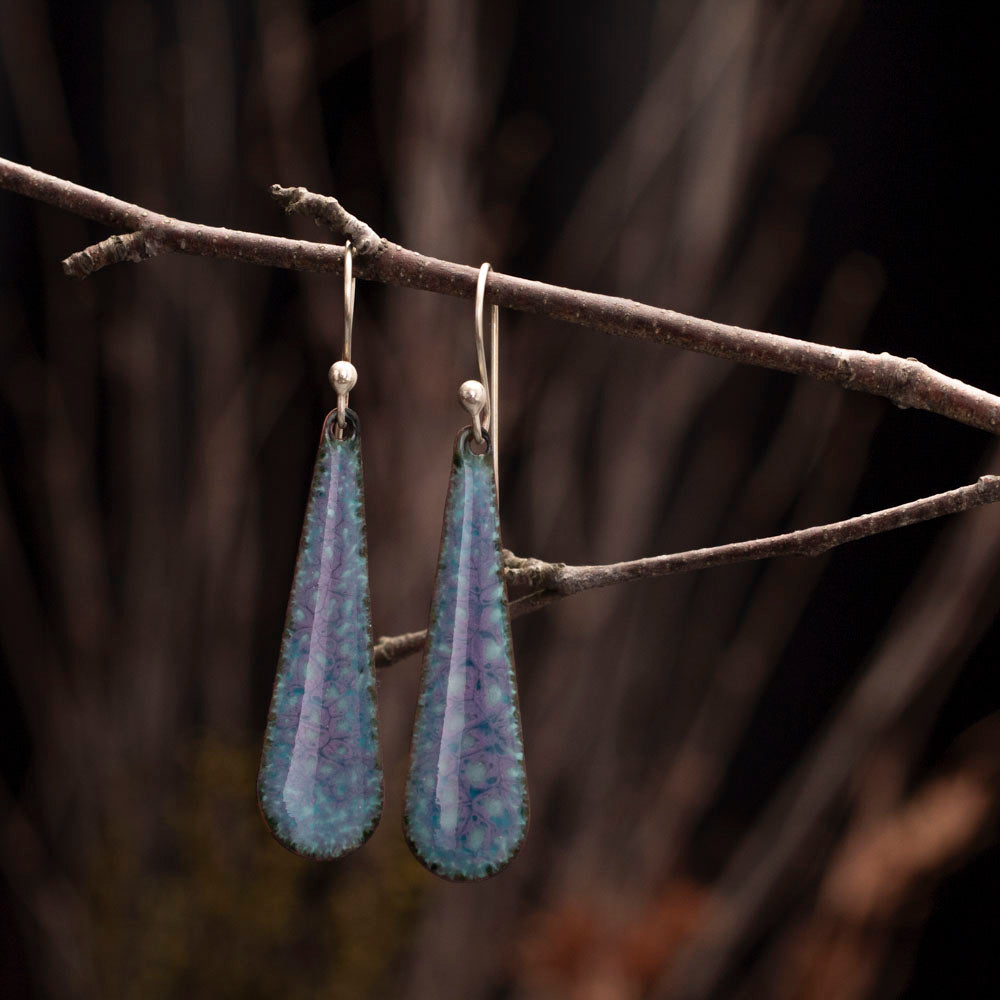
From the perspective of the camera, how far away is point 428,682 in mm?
381

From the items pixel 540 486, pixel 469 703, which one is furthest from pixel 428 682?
pixel 540 486

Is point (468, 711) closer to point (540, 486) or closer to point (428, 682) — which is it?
point (428, 682)

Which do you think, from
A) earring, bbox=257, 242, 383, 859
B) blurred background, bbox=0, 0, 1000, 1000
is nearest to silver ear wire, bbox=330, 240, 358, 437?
earring, bbox=257, 242, 383, 859

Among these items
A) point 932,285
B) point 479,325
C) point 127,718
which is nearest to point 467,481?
point 479,325

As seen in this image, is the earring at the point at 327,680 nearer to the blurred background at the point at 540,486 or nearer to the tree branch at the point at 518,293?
the tree branch at the point at 518,293

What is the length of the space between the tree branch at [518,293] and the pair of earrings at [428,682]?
0.07 feet

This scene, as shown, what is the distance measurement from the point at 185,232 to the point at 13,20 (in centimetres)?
71

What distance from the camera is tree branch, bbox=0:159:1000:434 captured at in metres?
Result: 0.35

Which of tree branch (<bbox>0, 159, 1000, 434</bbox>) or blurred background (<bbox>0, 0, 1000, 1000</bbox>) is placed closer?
tree branch (<bbox>0, 159, 1000, 434</bbox>)

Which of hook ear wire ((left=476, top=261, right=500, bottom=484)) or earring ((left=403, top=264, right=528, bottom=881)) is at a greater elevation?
hook ear wire ((left=476, top=261, right=500, bottom=484))

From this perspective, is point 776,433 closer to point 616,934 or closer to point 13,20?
point 616,934

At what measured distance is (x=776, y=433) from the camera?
0.93 metres

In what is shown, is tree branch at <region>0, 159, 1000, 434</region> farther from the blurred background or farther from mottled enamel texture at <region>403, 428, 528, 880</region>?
the blurred background

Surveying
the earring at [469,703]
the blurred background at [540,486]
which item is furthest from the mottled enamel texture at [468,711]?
the blurred background at [540,486]
